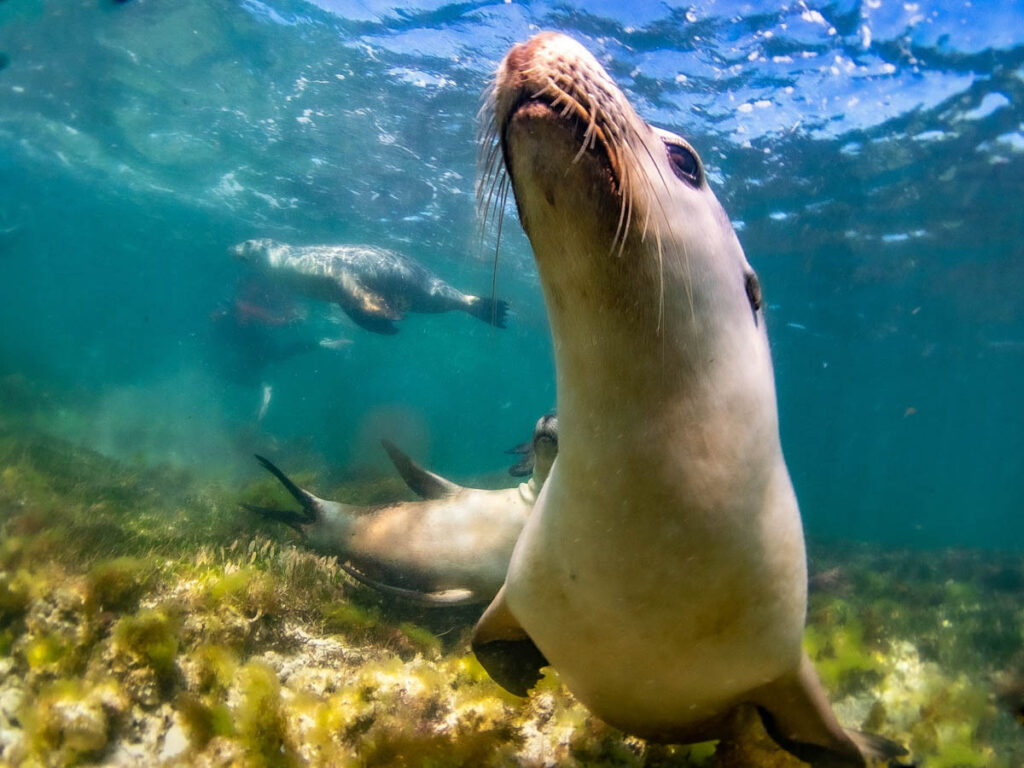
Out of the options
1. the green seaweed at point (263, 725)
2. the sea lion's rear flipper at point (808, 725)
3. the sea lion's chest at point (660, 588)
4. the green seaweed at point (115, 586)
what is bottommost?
the green seaweed at point (115, 586)

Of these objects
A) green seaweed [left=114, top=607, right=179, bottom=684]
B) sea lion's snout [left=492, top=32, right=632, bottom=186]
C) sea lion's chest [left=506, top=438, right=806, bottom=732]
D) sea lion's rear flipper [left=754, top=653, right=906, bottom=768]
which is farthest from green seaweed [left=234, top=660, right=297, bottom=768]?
sea lion's snout [left=492, top=32, right=632, bottom=186]

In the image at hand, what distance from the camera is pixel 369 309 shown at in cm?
1318

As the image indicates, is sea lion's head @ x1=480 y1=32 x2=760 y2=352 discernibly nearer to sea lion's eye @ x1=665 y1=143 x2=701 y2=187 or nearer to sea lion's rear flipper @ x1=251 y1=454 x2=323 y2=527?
sea lion's eye @ x1=665 y1=143 x2=701 y2=187

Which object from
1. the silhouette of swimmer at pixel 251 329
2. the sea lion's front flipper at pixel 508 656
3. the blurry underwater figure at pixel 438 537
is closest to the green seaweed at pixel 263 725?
the sea lion's front flipper at pixel 508 656

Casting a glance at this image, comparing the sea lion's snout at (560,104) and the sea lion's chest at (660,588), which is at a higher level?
the sea lion's snout at (560,104)

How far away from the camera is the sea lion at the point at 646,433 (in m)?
1.27

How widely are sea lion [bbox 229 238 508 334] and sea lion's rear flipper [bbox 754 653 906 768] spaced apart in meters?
10.6

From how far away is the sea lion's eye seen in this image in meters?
1.63

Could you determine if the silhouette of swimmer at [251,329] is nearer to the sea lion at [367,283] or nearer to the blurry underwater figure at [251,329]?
the blurry underwater figure at [251,329]

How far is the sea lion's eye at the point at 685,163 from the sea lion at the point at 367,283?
1076 cm

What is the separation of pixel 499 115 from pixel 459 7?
1086 centimetres

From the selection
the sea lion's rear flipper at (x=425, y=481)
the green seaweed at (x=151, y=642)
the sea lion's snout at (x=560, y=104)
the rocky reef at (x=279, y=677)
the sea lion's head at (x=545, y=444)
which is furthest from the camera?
the sea lion's rear flipper at (x=425, y=481)

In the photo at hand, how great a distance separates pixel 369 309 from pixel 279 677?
10313mm

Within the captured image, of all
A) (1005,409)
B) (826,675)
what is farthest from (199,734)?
(1005,409)
